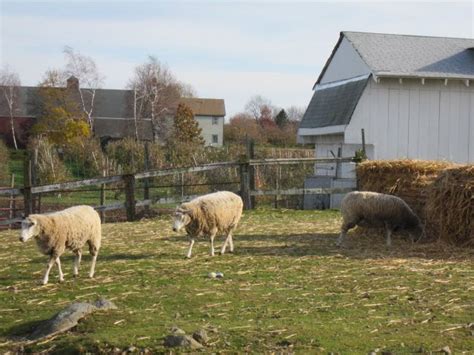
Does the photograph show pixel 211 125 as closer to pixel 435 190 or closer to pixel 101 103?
pixel 101 103

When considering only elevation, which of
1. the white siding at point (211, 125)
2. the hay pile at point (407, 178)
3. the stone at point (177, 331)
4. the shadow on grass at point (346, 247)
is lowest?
the shadow on grass at point (346, 247)

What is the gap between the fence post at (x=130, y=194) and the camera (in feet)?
58.7

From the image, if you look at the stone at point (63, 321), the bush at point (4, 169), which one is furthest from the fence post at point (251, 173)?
the stone at point (63, 321)

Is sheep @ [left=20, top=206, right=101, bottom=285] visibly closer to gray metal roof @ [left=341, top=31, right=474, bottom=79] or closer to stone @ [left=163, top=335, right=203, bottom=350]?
stone @ [left=163, top=335, right=203, bottom=350]

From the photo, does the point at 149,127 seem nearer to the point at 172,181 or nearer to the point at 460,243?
the point at 172,181

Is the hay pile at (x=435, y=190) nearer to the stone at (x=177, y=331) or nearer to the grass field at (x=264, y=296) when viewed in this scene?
the grass field at (x=264, y=296)

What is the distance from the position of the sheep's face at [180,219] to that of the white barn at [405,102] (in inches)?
537

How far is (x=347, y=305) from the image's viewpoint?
304 inches

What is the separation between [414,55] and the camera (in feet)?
83.1

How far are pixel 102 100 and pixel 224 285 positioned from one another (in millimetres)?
61145

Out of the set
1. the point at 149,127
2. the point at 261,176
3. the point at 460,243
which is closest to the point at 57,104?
the point at 149,127

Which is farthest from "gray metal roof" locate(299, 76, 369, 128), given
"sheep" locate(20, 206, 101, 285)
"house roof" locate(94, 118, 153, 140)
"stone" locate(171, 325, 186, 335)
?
"house roof" locate(94, 118, 153, 140)

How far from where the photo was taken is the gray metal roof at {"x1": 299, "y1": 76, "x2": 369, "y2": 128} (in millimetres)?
24597

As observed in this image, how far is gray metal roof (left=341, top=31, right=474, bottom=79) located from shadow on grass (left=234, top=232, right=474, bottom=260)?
36.8ft
